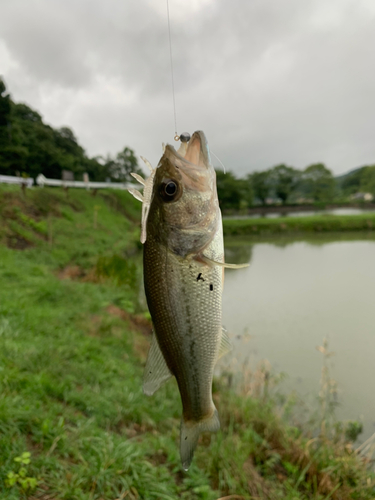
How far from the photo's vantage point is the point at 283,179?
57.8 meters

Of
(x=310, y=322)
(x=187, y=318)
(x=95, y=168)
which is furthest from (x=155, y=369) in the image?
(x=95, y=168)

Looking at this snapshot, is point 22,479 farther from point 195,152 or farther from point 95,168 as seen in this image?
point 95,168

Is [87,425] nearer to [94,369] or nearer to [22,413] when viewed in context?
[22,413]

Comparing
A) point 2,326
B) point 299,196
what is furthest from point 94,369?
point 299,196

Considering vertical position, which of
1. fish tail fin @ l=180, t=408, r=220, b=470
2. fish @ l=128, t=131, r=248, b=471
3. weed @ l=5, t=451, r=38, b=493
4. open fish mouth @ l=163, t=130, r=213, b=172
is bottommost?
weed @ l=5, t=451, r=38, b=493

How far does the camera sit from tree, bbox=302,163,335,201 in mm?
57156

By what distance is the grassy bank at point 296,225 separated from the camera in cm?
2977

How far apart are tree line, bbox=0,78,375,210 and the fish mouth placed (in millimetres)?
302

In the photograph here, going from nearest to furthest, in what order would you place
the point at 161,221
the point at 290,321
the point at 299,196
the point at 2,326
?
the point at 161,221, the point at 2,326, the point at 290,321, the point at 299,196

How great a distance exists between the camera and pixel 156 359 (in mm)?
1338

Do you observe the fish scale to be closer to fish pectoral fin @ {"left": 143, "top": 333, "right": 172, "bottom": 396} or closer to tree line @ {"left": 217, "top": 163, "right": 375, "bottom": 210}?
fish pectoral fin @ {"left": 143, "top": 333, "right": 172, "bottom": 396}

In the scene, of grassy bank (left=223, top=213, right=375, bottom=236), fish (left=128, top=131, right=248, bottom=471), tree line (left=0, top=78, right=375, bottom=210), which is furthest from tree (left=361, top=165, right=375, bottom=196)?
fish (left=128, top=131, right=248, bottom=471)

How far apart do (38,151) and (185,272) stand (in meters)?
34.9

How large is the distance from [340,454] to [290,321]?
5040mm
